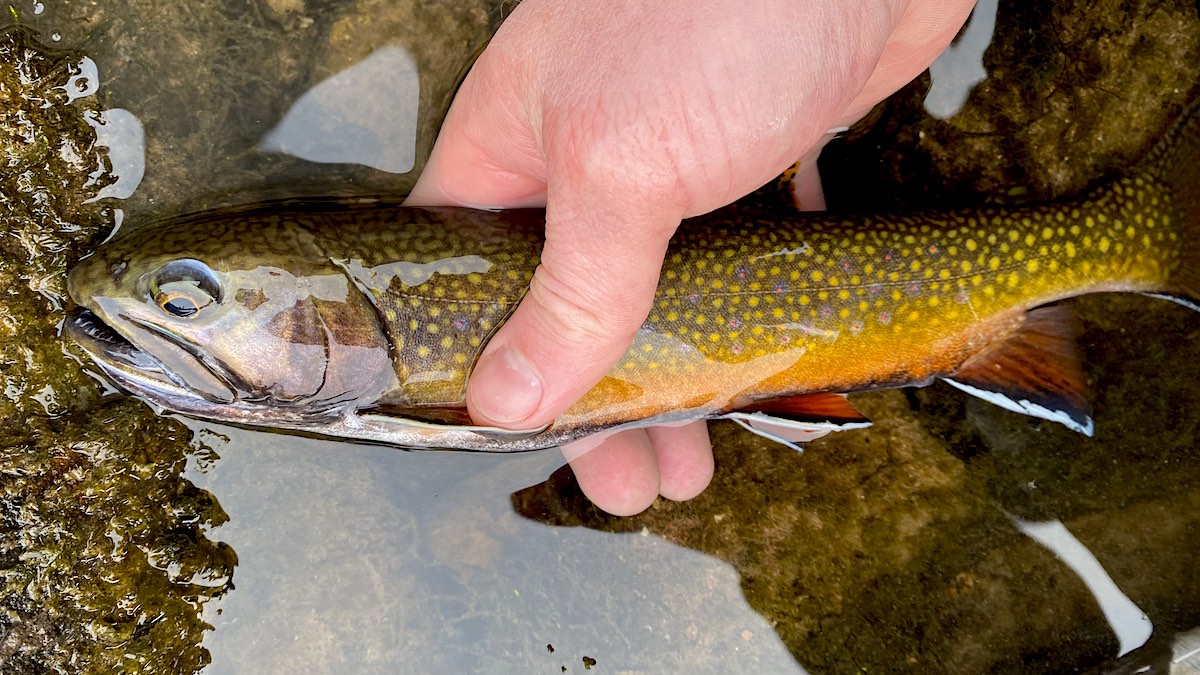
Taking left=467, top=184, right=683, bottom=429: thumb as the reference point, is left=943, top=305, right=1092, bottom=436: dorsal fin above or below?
below

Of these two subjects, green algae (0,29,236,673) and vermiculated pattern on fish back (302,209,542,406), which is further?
green algae (0,29,236,673)

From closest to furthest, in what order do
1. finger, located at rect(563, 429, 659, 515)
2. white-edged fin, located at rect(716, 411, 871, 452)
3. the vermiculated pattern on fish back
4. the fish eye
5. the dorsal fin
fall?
the fish eye < the vermiculated pattern on fish back < white-edged fin, located at rect(716, 411, 871, 452) < the dorsal fin < finger, located at rect(563, 429, 659, 515)

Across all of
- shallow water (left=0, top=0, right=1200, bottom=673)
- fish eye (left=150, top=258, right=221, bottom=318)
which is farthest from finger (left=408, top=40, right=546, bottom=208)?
fish eye (left=150, top=258, right=221, bottom=318)

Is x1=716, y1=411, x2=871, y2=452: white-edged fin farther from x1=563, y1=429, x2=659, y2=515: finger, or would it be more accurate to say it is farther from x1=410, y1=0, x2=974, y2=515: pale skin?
x1=410, y1=0, x2=974, y2=515: pale skin

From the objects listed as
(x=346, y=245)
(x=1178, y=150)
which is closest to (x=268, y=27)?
(x=346, y=245)

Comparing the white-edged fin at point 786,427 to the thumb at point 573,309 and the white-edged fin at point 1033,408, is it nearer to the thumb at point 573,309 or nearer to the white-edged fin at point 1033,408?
the white-edged fin at point 1033,408

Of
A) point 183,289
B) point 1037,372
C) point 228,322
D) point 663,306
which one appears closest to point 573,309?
point 663,306
